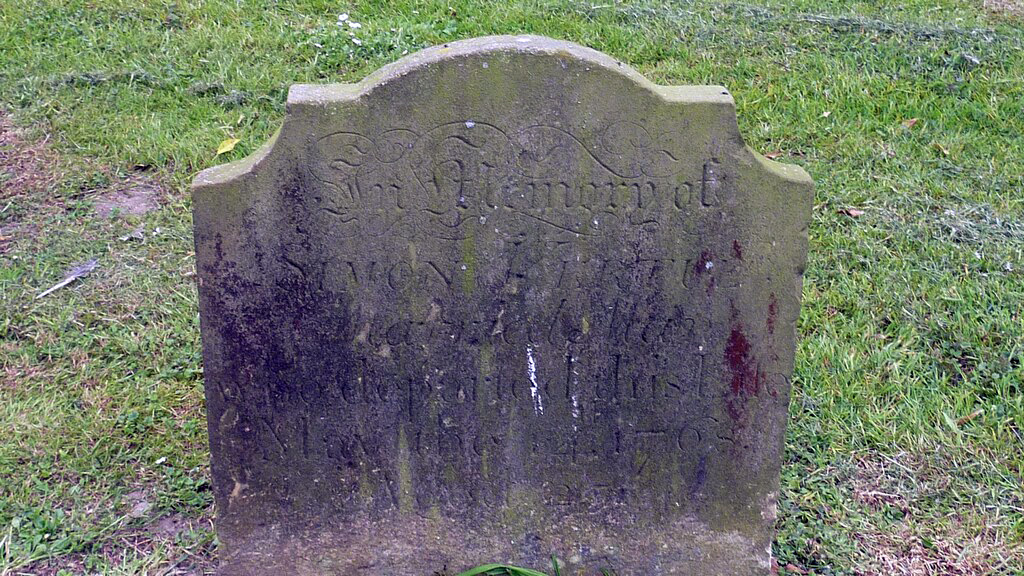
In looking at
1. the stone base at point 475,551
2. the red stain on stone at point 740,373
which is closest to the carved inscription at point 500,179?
the red stain on stone at point 740,373

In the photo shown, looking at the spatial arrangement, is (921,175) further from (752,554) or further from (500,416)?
(500,416)

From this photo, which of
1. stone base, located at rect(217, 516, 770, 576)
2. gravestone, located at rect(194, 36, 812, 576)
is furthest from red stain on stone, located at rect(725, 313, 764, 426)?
stone base, located at rect(217, 516, 770, 576)

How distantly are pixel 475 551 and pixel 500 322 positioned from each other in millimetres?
721

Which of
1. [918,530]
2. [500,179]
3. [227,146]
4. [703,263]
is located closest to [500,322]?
[500,179]

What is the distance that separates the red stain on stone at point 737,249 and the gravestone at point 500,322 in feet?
0.05

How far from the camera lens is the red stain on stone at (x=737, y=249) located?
2580mm

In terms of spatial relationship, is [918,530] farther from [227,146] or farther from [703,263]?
[227,146]

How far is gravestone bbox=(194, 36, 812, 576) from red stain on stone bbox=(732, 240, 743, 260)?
0.02 metres

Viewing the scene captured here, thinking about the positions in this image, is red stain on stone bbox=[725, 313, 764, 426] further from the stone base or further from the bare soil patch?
the bare soil patch

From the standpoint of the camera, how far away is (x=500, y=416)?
2762mm

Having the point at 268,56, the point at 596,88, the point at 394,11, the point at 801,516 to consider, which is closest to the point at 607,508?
the point at 801,516

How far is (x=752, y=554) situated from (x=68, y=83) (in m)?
4.72

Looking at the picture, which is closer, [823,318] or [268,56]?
[823,318]

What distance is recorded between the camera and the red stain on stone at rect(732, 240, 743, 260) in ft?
8.46
